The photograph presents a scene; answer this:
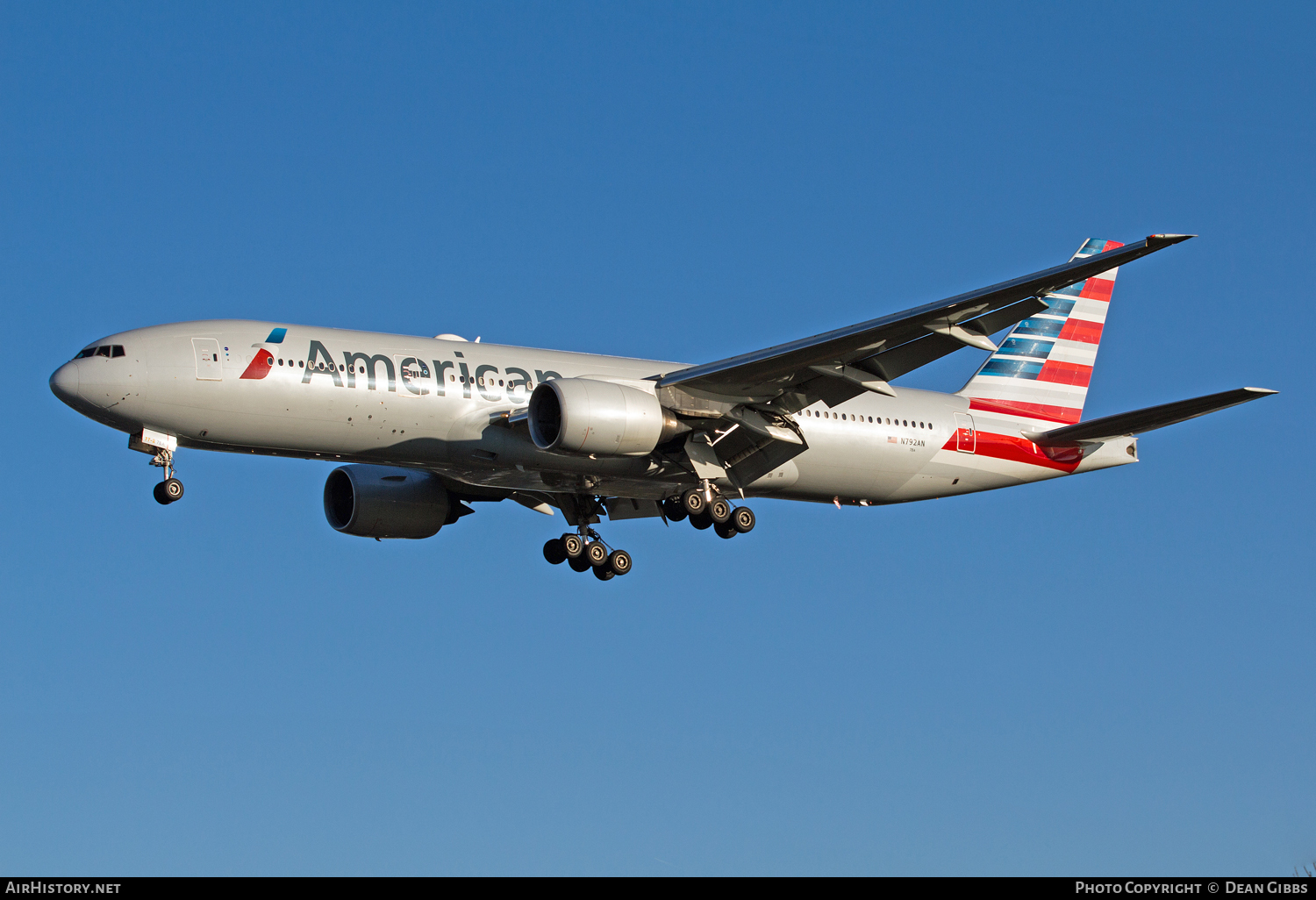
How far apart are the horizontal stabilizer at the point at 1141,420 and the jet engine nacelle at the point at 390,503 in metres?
15.8

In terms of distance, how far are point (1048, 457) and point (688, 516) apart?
34.1 ft

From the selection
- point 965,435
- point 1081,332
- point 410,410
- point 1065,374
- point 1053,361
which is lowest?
point 410,410

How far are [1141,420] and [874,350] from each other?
745 centimetres

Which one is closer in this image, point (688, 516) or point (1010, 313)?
point (1010, 313)

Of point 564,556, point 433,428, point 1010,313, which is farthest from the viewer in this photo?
point 564,556

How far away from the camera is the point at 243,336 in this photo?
108 feet

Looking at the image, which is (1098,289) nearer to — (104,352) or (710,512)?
(710,512)

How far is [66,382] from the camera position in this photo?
105ft

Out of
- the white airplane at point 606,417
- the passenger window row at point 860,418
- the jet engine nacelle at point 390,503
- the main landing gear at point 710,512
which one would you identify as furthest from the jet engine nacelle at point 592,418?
the jet engine nacelle at point 390,503

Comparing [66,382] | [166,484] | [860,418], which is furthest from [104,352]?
[860,418]
